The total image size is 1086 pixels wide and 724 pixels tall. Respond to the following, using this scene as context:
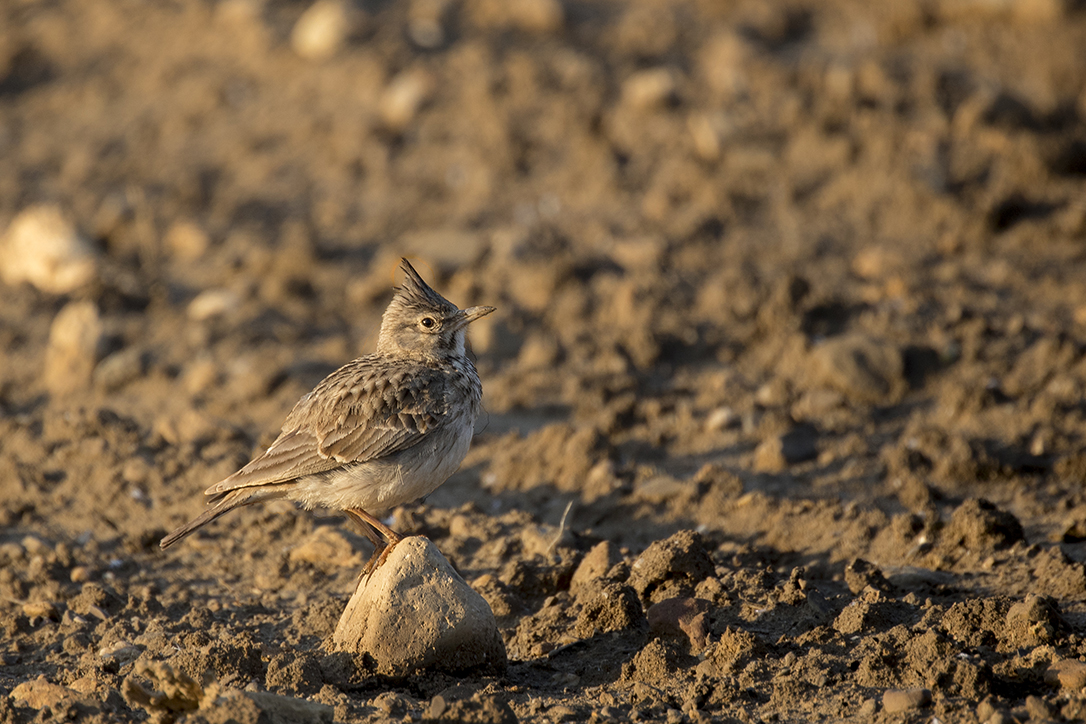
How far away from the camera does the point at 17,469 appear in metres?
7.59

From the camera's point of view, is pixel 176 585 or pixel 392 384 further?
pixel 176 585

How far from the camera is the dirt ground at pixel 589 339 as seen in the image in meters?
5.27

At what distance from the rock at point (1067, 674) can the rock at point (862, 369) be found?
327 centimetres

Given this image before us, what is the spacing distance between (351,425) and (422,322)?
2.74 ft

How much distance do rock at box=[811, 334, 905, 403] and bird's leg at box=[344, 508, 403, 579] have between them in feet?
11.9

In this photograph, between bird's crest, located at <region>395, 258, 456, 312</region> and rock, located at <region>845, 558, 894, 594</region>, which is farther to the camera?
bird's crest, located at <region>395, 258, 456, 312</region>

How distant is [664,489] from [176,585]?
3.05 metres

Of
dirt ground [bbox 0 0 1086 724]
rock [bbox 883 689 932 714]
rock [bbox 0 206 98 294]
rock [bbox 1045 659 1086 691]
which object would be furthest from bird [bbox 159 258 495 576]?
rock [bbox 0 206 98 294]

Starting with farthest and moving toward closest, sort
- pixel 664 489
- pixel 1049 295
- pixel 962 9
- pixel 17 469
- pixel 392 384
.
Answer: pixel 962 9 < pixel 1049 295 < pixel 17 469 < pixel 664 489 < pixel 392 384

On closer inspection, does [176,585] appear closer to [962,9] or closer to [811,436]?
[811,436]

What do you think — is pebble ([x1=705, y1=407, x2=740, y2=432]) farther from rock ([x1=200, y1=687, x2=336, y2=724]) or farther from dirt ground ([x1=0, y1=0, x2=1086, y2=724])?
rock ([x1=200, y1=687, x2=336, y2=724])

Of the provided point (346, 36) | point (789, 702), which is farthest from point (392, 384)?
point (346, 36)

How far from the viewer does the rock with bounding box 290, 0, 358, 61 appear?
12.8 metres

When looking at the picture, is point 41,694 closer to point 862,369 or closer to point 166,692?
point 166,692
